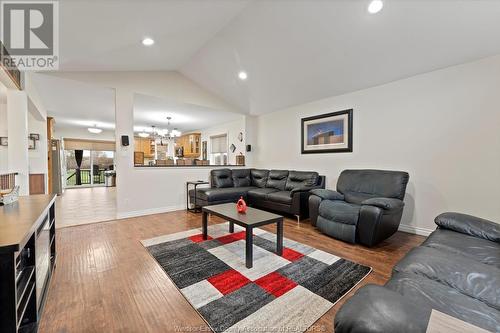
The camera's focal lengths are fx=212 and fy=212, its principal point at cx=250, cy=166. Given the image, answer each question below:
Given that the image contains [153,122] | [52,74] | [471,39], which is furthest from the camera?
[153,122]

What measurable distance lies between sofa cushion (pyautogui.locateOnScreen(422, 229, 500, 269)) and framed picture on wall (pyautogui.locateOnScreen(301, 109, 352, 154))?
93.4 inches

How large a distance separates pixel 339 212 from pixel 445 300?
193 cm

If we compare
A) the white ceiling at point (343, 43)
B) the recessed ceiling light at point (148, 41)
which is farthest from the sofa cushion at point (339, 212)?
the recessed ceiling light at point (148, 41)

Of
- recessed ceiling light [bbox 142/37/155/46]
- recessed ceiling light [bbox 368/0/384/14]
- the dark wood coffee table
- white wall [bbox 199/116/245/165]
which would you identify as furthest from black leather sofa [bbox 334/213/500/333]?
white wall [bbox 199/116/245/165]

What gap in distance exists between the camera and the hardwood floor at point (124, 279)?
1.50 m

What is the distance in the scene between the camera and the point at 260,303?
1669mm

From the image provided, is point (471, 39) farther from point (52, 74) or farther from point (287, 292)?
point (52, 74)

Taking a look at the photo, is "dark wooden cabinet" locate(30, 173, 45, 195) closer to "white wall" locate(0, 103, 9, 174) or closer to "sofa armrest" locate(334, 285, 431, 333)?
"white wall" locate(0, 103, 9, 174)

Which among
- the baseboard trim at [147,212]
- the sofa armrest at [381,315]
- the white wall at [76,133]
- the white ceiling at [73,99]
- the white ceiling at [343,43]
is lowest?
the baseboard trim at [147,212]

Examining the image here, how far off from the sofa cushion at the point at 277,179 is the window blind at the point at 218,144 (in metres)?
3.02

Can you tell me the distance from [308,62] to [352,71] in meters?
0.74

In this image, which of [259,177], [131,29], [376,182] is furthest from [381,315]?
[259,177]

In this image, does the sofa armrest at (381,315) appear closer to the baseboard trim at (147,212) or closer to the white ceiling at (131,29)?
the white ceiling at (131,29)

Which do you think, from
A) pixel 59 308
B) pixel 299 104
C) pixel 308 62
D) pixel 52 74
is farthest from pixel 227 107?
pixel 59 308
